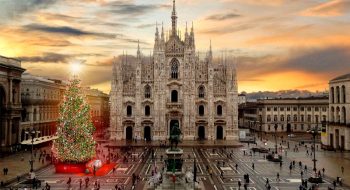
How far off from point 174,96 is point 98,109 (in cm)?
5673

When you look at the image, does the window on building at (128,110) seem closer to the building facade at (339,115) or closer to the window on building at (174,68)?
the window on building at (174,68)

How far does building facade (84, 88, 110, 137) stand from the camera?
123 meters

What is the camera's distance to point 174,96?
279 ft

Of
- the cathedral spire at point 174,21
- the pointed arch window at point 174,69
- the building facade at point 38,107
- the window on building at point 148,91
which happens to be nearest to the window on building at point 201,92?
the pointed arch window at point 174,69

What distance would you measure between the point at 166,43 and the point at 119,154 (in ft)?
105

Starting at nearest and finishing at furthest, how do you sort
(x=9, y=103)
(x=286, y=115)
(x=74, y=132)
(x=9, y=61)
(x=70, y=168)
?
(x=70, y=168), (x=74, y=132), (x=9, y=103), (x=9, y=61), (x=286, y=115)

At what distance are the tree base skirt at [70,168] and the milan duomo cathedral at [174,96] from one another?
3819cm

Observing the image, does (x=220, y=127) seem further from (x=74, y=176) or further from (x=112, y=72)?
(x=74, y=176)

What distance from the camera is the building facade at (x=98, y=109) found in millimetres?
122756

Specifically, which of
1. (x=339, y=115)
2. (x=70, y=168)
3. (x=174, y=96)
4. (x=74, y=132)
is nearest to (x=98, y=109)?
(x=174, y=96)

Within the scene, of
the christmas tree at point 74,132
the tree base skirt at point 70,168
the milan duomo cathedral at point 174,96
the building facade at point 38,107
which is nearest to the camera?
the tree base skirt at point 70,168

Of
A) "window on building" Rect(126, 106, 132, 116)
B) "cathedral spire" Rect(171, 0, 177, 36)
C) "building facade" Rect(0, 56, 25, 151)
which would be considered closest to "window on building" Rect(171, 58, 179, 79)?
"cathedral spire" Rect(171, 0, 177, 36)

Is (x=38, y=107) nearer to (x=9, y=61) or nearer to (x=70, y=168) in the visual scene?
(x=9, y=61)

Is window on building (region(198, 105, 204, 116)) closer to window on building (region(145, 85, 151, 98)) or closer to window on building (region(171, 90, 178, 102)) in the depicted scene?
window on building (region(171, 90, 178, 102))
